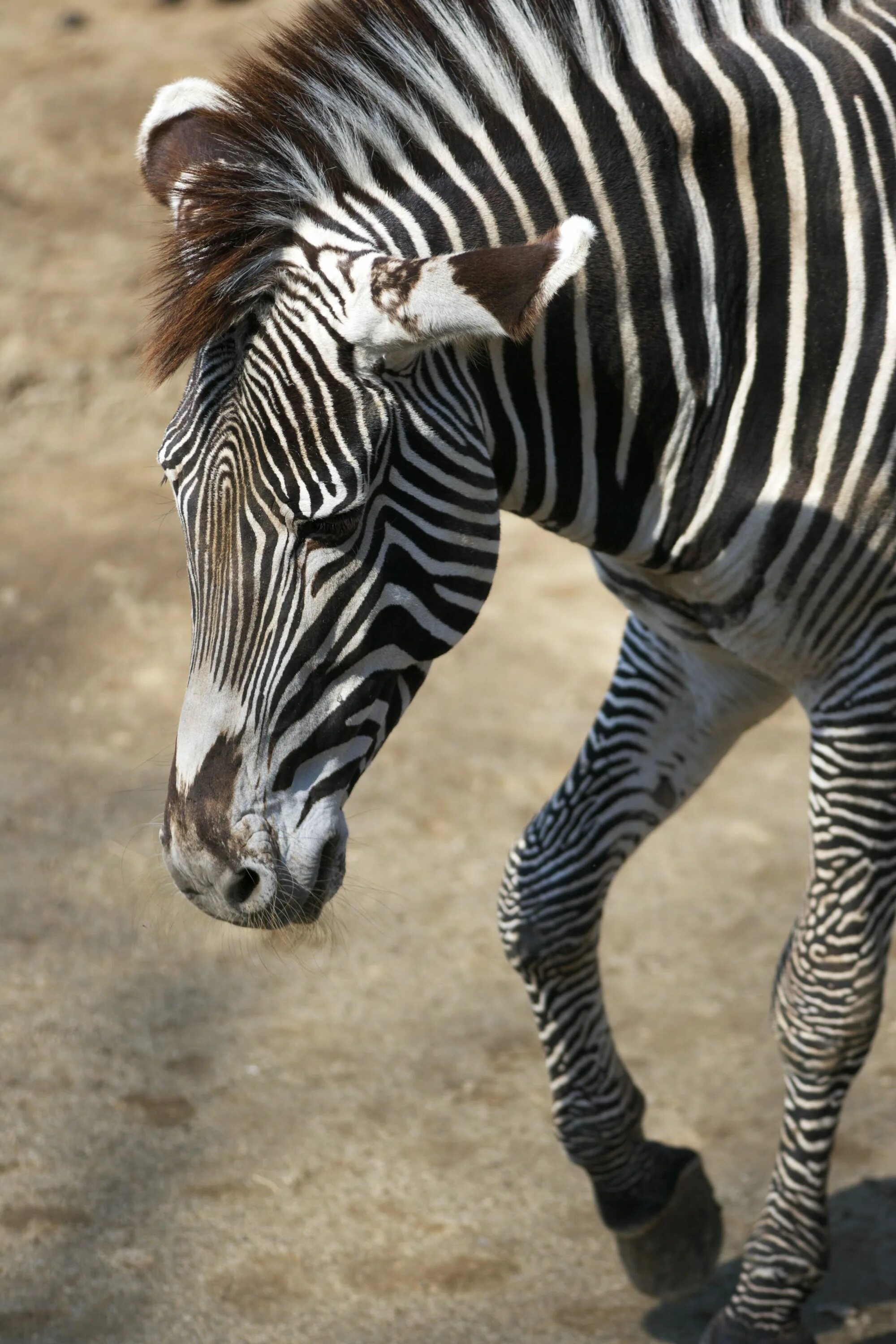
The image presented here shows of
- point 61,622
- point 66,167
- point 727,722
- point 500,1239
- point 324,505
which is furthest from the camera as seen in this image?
point 66,167

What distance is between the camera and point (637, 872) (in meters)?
5.91

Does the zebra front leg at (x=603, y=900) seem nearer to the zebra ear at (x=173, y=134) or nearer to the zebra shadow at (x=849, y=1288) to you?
the zebra shadow at (x=849, y=1288)

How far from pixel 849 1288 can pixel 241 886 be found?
2333 mm

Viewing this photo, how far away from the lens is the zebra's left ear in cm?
247

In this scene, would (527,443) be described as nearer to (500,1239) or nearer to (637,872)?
(500,1239)

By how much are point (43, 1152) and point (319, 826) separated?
7.03 feet

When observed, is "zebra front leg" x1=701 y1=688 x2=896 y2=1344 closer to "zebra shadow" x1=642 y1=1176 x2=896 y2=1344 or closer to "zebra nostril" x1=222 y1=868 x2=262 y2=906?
"zebra shadow" x1=642 y1=1176 x2=896 y2=1344

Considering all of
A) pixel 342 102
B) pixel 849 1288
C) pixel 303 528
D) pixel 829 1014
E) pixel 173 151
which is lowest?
pixel 849 1288

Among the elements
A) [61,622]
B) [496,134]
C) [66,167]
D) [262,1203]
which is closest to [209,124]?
[496,134]

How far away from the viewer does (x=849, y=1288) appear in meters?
4.01

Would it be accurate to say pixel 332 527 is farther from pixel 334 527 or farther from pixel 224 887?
pixel 224 887

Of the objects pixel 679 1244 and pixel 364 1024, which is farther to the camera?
pixel 364 1024

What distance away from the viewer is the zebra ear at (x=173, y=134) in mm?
2996

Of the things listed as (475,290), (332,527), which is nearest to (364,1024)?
(332,527)
